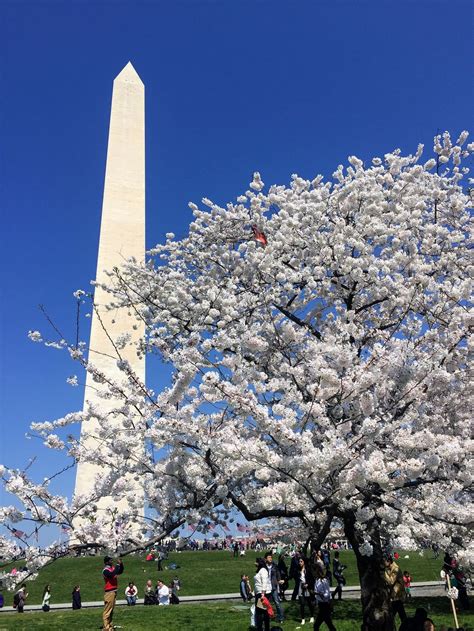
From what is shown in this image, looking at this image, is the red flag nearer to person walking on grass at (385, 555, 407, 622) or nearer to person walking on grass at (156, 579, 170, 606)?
person walking on grass at (385, 555, 407, 622)

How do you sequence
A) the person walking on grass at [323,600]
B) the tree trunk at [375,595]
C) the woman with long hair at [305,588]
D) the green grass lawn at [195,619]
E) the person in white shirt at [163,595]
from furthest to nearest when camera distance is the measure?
the person in white shirt at [163,595] → the green grass lawn at [195,619] → the woman with long hair at [305,588] → the person walking on grass at [323,600] → the tree trunk at [375,595]

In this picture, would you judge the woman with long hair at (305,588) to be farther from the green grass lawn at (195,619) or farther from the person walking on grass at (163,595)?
the person walking on grass at (163,595)

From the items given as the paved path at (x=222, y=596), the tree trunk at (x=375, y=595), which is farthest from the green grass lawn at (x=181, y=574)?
the tree trunk at (x=375, y=595)

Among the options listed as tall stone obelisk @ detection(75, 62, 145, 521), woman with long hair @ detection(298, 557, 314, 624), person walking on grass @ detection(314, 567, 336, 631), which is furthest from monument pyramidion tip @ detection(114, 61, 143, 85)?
person walking on grass @ detection(314, 567, 336, 631)

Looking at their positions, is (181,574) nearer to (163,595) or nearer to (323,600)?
(163,595)

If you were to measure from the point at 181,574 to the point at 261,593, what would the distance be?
12.0 metres

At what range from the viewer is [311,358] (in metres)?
6.87

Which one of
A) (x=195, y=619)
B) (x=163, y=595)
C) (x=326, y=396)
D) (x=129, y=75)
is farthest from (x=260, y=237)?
(x=129, y=75)

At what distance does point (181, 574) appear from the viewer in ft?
62.0

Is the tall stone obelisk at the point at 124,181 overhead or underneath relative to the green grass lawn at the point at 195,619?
overhead

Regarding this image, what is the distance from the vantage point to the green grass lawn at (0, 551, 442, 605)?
1704 cm

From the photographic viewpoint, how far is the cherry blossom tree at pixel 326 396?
5.61 m

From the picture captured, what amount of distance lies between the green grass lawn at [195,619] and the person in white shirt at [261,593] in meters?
1.19

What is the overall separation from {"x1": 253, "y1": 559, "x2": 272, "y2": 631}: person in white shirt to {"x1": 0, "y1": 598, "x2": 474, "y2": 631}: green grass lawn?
1.19m
